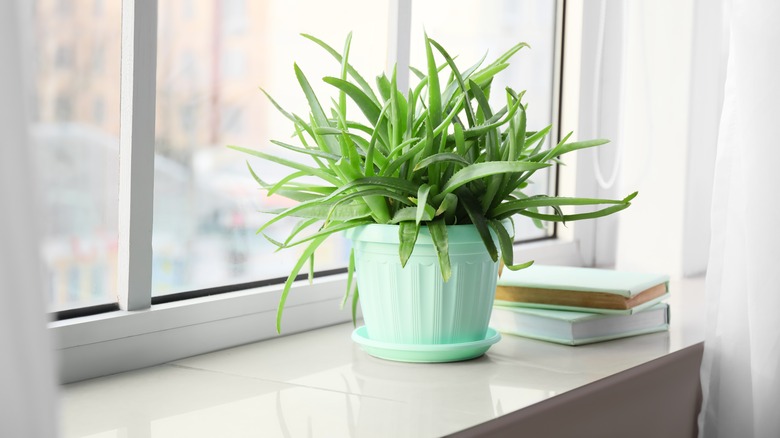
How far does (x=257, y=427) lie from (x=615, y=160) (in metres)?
1.15

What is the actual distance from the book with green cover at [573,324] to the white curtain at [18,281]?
30.3 inches

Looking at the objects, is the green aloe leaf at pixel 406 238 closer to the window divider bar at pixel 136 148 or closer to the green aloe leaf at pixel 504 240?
the green aloe leaf at pixel 504 240

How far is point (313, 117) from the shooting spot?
94cm

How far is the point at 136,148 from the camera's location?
89 centimetres

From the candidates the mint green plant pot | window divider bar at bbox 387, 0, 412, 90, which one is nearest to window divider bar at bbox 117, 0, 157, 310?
the mint green plant pot

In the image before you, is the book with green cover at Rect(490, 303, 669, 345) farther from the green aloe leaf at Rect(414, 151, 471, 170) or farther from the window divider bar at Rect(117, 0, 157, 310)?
the window divider bar at Rect(117, 0, 157, 310)

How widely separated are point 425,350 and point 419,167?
0.19m

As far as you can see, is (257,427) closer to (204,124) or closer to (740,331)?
(204,124)

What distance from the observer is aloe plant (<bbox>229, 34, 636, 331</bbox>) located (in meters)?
0.87

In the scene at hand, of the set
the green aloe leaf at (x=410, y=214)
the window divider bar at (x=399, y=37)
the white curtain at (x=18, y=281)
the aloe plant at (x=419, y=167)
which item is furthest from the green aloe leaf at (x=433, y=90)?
the white curtain at (x=18, y=281)

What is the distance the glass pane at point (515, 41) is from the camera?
5.00 ft

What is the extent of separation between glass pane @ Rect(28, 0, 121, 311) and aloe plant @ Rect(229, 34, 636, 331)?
155 mm

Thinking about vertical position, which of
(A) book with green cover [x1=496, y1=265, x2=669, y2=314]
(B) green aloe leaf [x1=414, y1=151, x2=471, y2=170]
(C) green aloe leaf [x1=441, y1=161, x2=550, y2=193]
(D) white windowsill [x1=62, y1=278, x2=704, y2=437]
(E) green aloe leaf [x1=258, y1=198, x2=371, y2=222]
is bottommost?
(D) white windowsill [x1=62, y1=278, x2=704, y2=437]

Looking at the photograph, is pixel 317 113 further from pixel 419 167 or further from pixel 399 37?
pixel 399 37
